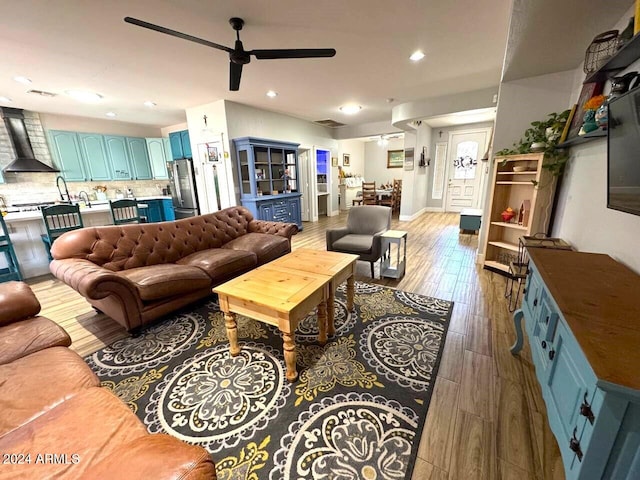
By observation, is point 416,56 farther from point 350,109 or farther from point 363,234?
point 350,109

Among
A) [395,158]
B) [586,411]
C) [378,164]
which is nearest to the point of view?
[586,411]

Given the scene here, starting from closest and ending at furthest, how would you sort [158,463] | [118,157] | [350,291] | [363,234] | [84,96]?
[158,463] < [350,291] < [363,234] < [84,96] < [118,157]

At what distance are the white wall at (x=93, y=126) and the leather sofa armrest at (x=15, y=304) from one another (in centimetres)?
560

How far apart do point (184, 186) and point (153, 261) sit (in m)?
3.46

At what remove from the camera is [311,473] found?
1158mm

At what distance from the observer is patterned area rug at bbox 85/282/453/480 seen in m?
1.23

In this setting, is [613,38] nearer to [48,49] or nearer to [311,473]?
[311,473]

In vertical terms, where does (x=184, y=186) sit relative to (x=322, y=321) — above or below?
above

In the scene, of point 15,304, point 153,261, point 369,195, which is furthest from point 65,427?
point 369,195

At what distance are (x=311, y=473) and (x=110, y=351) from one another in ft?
5.96

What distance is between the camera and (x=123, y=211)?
13.2 feet

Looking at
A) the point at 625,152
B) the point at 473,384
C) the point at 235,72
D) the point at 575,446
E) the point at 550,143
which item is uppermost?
the point at 235,72

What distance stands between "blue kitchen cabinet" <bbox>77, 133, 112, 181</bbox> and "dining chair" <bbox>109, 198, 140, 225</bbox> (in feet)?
8.25

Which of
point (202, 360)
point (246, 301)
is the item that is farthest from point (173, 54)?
A: point (202, 360)
